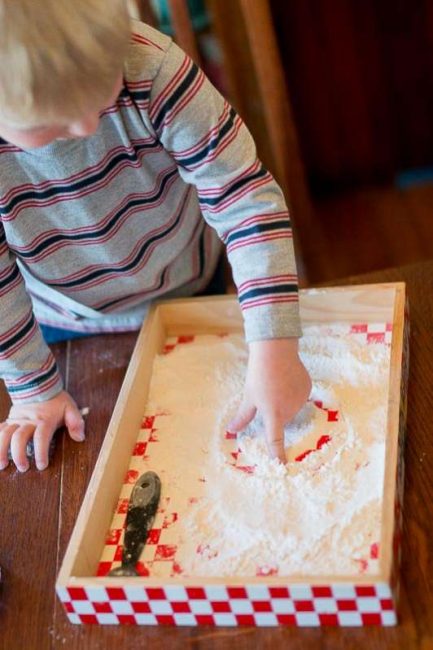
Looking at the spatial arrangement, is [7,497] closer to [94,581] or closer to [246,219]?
[94,581]

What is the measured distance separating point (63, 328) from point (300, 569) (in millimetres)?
511

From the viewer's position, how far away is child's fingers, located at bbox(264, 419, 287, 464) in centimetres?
84

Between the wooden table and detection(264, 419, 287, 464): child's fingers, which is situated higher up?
detection(264, 419, 287, 464): child's fingers

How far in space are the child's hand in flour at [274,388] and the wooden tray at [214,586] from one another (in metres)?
0.09

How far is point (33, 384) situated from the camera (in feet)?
3.22

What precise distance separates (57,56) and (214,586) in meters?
0.40

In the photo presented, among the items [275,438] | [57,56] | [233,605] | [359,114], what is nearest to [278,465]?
[275,438]

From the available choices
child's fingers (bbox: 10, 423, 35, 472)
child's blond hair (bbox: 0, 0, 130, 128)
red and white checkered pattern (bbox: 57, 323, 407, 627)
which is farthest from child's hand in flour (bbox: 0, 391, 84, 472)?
child's blond hair (bbox: 0, 0, 130, 128)

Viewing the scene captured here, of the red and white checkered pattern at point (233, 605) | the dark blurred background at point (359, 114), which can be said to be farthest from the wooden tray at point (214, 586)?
the dark blurred background at point (359, 114)

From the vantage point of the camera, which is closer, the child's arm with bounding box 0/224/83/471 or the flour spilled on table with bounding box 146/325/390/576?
the flour spilled on table with bounding box 146/325/390/576

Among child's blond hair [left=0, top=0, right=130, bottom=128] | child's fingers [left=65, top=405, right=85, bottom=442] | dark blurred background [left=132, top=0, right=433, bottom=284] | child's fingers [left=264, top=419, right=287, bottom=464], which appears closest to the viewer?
child's blond hair [left=0, top=0, right=130, bottom=128]

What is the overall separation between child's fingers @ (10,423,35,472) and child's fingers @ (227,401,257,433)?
21 centimetres

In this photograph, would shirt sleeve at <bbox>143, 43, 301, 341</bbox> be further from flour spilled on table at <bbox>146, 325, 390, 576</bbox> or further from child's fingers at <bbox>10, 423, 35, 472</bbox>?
child's fingers at <bbox>10, 423, 35, 472</bbox>

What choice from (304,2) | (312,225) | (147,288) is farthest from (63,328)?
(304,2)
